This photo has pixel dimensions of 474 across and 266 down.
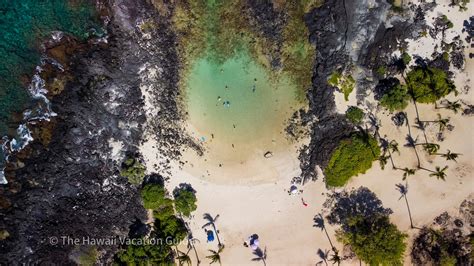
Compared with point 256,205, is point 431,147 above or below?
above

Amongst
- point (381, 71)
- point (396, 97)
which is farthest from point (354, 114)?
point (381, 71)

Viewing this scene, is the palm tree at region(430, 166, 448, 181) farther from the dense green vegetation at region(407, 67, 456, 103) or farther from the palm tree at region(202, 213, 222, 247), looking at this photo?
the palm tree at region(202, 213, 222, 247)

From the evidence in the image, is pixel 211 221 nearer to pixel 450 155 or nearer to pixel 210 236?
pixel 210 236

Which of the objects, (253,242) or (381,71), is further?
(253,242)

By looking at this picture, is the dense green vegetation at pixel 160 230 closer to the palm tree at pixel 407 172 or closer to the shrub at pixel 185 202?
the shrub at pixel 185 202

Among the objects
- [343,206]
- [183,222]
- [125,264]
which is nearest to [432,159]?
[343,206]

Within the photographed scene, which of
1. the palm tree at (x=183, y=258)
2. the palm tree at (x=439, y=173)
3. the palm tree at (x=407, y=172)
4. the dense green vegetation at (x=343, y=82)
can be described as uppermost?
the dense green vegetation at (x=343, y=82)

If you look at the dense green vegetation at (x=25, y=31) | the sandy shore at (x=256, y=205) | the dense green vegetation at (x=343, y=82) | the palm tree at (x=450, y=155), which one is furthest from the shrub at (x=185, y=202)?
the palm tree at (x=450, y=155)
